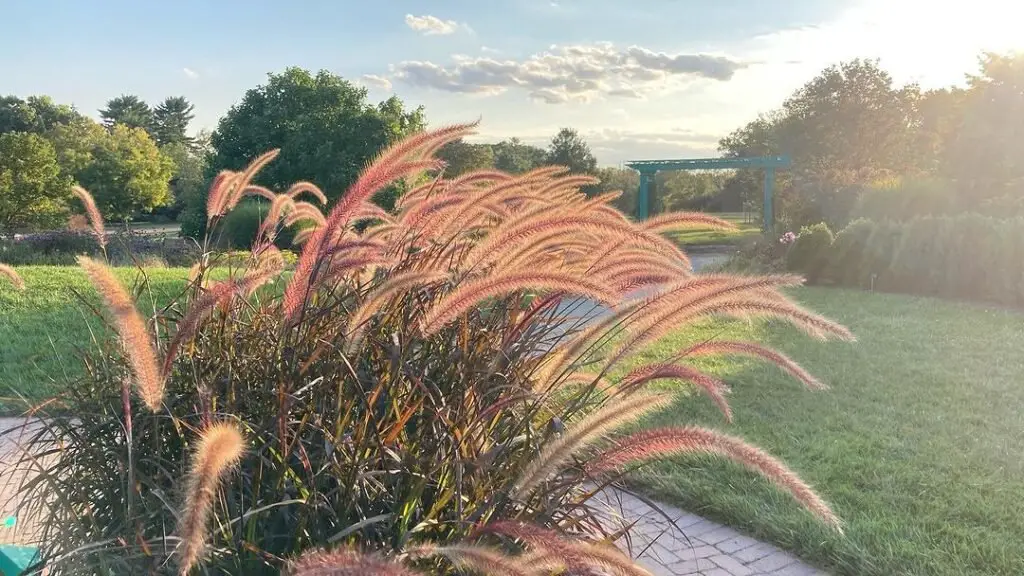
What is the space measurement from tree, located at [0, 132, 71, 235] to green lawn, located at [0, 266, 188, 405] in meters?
17.8

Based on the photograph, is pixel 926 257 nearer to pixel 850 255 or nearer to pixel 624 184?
pixel 850 255

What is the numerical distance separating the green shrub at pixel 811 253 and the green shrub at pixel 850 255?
11 cm

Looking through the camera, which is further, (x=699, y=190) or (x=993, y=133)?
(x=699, y=190)

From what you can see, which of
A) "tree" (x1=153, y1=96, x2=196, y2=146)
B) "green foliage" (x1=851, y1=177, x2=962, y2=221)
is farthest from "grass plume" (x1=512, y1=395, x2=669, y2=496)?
"tree" (x1=153, y1=96, x2=196, y2=146)

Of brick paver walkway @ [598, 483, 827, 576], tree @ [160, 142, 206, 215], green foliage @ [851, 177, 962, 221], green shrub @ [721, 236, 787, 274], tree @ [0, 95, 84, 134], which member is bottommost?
brick paver walkway @ [598, 483, 827, 576]

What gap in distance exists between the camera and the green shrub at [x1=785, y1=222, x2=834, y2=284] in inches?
454

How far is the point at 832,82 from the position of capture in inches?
1309

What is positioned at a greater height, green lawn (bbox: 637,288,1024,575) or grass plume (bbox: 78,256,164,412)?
grass plume (bbox: 78,256,164,412)

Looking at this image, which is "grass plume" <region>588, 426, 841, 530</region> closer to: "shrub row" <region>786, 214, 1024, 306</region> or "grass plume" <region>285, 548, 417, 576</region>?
"grass plume" <region>285, 548, 417, 576</region>

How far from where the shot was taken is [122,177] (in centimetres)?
3253

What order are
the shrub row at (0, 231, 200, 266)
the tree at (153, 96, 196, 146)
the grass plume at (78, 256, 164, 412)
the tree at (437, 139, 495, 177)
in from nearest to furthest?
the grass plume at (78, 256, 164, 412)
the shrub row at (0, 231, 200, 266)
the tree at (437, 139, 495, 177)
the tree at (153, 96, 196, 146)

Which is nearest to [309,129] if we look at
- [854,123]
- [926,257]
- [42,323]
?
[42,323]

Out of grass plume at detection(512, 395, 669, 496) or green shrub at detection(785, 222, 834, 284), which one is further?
green shrub at detection(785, 222, 834, 284)

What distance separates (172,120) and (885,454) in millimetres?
75147
